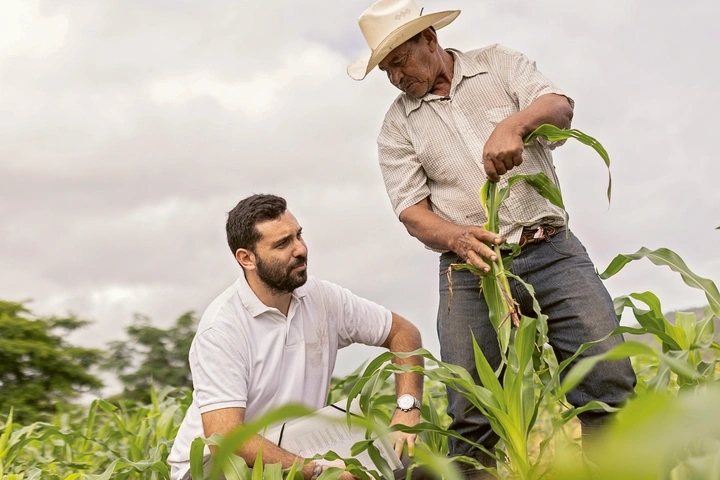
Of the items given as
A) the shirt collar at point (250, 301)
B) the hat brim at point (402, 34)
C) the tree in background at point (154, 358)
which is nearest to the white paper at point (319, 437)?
the shirt collar at point (250, 301)

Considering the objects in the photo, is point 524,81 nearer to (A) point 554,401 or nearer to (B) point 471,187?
(B) point 471,187

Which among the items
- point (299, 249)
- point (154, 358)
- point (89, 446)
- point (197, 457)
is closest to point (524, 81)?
point (299, 249)

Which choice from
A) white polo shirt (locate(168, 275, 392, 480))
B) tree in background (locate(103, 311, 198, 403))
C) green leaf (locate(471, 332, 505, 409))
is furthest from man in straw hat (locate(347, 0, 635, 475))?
tree in background (locate(103, 311, 198, 403))

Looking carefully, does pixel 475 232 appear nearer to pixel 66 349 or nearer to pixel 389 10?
pixel 389 10

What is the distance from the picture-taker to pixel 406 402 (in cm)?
274

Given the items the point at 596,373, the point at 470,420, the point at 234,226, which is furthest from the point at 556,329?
A: the point at 234,226

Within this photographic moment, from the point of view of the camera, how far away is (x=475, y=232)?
225cm

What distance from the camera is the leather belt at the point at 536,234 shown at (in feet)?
8.16

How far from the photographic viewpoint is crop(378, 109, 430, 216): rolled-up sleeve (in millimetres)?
2680

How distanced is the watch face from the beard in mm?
550

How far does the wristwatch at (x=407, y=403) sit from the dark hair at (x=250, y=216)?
769mm

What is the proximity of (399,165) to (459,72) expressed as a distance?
386mm

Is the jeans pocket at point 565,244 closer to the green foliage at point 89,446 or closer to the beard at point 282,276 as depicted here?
the beard at point 282,276

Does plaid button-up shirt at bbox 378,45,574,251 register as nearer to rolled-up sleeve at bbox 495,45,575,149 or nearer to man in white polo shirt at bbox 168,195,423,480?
rolled-up sleeve at bbox 495,45,575,149
